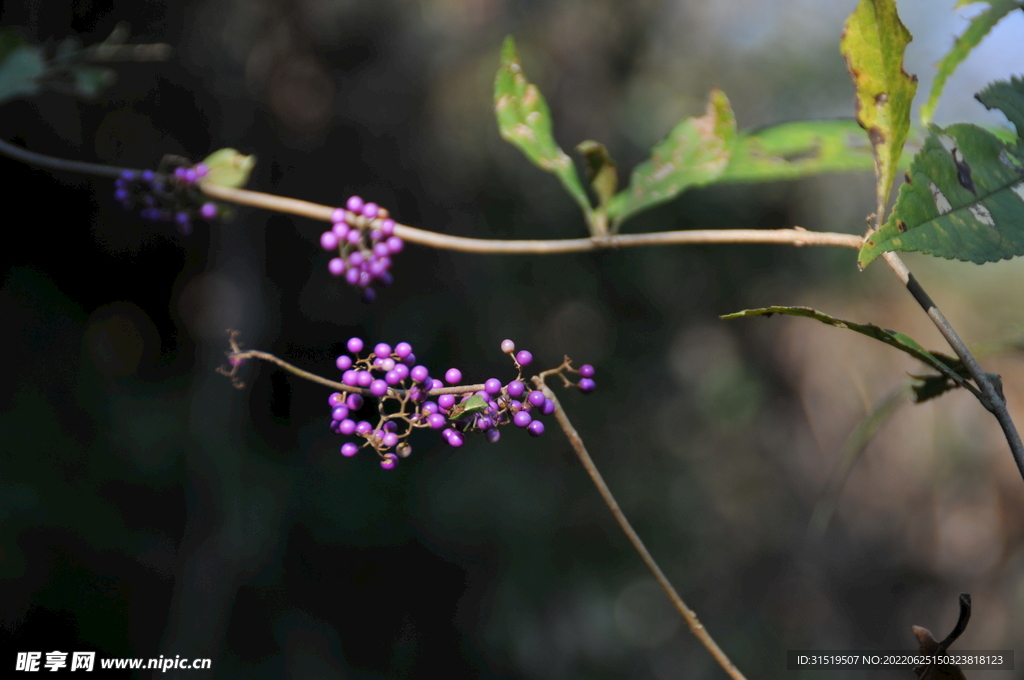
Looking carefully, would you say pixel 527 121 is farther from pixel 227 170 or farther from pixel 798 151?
pixel 227 170

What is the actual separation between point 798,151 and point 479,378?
51.4 inches

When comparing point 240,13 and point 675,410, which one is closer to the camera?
point 240,13

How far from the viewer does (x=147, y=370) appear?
1569mm

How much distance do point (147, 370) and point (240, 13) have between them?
0.99 metres

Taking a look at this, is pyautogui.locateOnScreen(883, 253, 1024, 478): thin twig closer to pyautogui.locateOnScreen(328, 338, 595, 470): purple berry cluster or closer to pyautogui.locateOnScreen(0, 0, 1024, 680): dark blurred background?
pyautogui.locateOnScreen(328, 338, 595, 470): purple berry cluster

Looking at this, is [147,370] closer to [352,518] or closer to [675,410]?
[352,518]

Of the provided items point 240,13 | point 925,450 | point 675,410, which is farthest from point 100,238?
point 925,450

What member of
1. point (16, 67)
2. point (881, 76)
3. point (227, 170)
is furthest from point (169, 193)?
point (881, 76)

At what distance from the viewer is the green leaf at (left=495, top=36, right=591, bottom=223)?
1.55ft

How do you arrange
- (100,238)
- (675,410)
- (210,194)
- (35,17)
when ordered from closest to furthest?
(210,194) → (35,17) → (100,238) → (675,410)

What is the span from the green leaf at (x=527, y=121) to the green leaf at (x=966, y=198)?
0.75 ft

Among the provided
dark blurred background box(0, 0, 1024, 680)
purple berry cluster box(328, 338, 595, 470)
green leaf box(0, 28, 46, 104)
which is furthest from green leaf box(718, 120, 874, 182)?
dark blurred background box(0, 0, 1024, 680)

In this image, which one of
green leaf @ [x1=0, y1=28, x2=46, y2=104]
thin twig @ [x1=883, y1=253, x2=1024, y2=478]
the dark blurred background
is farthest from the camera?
the dark blurred background

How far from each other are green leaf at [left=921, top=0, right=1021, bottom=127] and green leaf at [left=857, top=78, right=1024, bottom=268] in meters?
0.06
